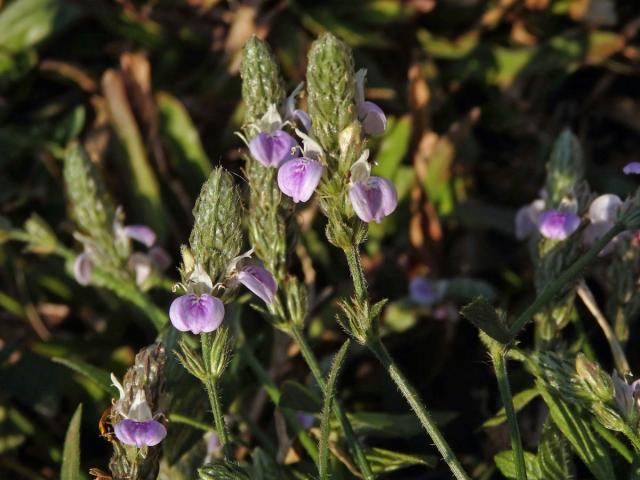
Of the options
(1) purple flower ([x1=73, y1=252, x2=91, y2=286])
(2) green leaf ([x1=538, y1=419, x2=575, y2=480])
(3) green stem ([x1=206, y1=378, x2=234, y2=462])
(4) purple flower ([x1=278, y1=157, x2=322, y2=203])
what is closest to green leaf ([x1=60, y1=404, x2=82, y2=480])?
(3) green stem ([x1=206, y1=378, x2=234, y2=462])

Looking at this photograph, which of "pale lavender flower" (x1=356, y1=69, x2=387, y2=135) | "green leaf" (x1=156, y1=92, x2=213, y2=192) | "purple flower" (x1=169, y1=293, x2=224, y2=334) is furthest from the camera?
"green leaf" (x1=156, y1=92, x2=213, y2=192)

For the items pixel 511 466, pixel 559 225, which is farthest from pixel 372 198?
pixel 511 466

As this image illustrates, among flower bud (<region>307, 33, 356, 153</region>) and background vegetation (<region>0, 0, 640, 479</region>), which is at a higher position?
background vegetation (<region>0, 0, 640, 479</region>)

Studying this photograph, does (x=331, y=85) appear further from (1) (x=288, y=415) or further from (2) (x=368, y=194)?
(1) (x=288, y=415)

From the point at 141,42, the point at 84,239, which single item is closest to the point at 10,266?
the point at 84,239

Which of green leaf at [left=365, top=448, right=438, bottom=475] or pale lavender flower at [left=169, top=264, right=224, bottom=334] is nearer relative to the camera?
pale lavender flower at [left=169, top=264, right=224, bottom=334]

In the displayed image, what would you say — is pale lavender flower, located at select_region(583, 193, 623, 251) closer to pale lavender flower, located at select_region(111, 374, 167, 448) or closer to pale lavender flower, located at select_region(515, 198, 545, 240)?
pale lavender flower, located at select_region(515, 198, 545, 240)

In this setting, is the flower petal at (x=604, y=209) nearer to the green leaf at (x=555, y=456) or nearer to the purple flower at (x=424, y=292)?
the green leaf at (x=555, y=456)
